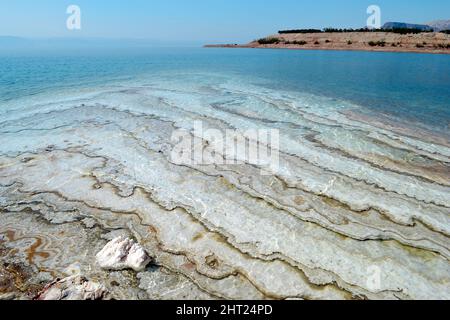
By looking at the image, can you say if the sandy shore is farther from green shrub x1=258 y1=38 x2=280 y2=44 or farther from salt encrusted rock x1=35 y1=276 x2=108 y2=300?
salt encrusted rock x1=35 y1=276 x2=108 y2=300

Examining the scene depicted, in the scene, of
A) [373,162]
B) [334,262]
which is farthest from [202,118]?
[334,262]

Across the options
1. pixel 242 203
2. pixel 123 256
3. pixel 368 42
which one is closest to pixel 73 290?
pixel 123 256

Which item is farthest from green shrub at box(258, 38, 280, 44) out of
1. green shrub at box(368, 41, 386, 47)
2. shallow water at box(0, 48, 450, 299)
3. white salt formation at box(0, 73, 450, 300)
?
white salt formation at box(0, 73, 450, 300)

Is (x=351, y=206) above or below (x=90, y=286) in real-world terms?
above

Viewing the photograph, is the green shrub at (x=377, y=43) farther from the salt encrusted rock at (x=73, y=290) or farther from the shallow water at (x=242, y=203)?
the salt encrusted rock at (x=73, y=290)

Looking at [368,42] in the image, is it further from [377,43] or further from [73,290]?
[73,290]
